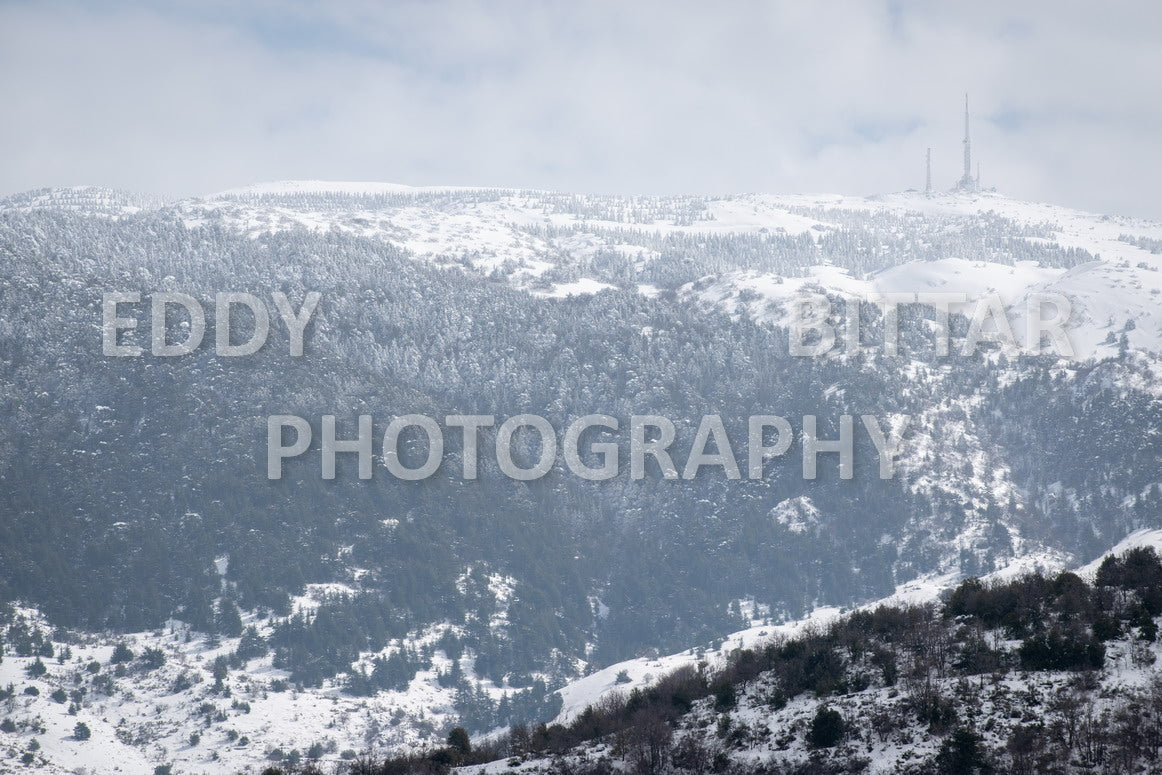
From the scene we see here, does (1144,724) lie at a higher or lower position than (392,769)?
higher

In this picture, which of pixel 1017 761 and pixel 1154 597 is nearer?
pixel 1017 761

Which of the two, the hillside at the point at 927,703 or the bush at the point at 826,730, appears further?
the bush at the point at 826,730

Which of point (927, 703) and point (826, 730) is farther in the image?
point (826, 730)

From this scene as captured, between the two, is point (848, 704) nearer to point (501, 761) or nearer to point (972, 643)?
point (972, 643)

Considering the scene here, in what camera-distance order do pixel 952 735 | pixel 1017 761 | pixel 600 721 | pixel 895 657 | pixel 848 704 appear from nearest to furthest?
pixel 1017 761
pixel 952 735
pixel 848 704
pixel 895 657
pixel 600 721

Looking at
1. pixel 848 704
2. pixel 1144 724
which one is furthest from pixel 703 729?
pixel 1144 724

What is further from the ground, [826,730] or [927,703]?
[927,703]

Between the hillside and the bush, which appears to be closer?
the hillside

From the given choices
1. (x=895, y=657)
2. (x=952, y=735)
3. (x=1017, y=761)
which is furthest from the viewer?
(x=895, y=657)
